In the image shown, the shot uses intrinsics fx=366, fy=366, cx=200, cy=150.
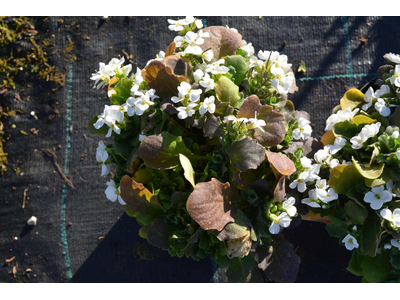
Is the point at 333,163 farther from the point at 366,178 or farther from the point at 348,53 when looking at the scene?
the point at 348,53

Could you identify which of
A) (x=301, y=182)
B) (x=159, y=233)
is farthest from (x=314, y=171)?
(x=159, y=233)

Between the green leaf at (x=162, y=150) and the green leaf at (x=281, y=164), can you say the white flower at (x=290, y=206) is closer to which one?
the green leaf at (x=281, y=164)

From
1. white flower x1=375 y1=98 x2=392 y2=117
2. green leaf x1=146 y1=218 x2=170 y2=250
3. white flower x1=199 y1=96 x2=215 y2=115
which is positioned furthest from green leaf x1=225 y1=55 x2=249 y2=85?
green leaf x1=146 y1=218 x2=170 y2=250

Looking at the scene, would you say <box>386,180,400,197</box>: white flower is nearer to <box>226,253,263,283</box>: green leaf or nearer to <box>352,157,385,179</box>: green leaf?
<box>352,157,385,179</box>: green leaf

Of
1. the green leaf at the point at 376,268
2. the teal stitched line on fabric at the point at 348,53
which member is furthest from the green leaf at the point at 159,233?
the teal stitched line on fabric at the point at 348,53

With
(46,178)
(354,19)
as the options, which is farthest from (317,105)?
(46,178)
